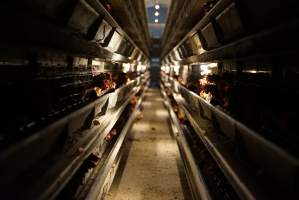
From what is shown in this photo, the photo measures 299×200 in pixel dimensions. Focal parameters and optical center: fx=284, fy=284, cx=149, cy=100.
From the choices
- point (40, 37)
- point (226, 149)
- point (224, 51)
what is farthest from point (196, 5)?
point (40, 37)

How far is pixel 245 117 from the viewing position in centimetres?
183

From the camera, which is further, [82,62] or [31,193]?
[82,62]

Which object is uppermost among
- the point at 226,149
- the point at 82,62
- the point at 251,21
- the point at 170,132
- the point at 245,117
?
the point at 251,21

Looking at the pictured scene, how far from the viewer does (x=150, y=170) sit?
4117mm

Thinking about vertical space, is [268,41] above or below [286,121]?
above

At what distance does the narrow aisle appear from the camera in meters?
3.35

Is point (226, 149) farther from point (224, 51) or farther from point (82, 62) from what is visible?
point (82, 62)

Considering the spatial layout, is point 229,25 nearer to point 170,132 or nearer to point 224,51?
point 224,51

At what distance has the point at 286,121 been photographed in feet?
4.84

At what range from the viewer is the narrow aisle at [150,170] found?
3354mm

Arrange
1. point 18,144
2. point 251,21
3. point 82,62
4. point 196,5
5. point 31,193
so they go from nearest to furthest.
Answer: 1. point 18,144
2. point 31,193
3. point 251,21
4. point 82,62
5. point 196,5

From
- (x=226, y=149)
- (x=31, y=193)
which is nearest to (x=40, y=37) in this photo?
(x=31, y=193)

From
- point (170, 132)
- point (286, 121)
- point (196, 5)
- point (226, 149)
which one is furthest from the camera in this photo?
point (170, 132)

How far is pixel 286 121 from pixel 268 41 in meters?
0.45
